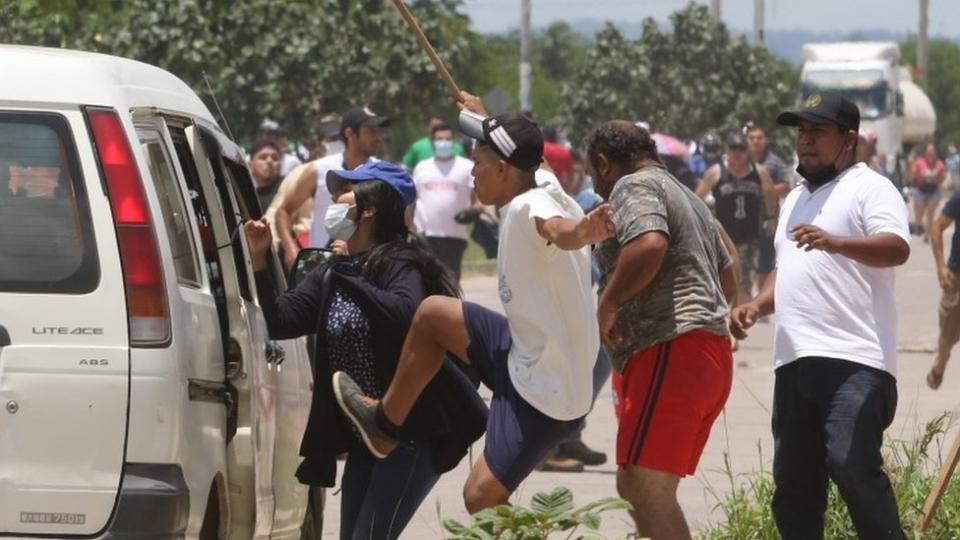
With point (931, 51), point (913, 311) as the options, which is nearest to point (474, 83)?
point (913, 311)

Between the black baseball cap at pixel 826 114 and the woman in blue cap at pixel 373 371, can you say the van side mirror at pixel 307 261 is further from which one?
the black baseball cap at pixel 826 114

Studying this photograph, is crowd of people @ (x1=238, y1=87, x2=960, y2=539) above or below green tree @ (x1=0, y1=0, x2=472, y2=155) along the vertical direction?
above

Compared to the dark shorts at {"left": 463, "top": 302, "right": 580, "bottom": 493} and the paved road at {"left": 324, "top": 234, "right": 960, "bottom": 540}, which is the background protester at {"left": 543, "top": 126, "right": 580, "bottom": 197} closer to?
the paved road at {"left": 324, "top": 234, "right": 960, "bottom": 540}

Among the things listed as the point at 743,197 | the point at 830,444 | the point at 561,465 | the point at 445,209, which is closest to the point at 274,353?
the point at 830,444

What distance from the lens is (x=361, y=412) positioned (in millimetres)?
6535

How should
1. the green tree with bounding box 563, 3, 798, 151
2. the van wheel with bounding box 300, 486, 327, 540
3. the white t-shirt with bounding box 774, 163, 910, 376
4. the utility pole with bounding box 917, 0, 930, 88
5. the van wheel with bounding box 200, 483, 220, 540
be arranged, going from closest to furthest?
1. the van wheel with bounding box 200, 483, 220, 540
2. the white t-shirt with bounding box 774, 163, 910, 376
3. the van wheel with bounding box 300, 486, 327, 540
4. the green tree with bounding box 563, 3, 798, 151
5. the utility pole with bounding box 917, 0, 930, 88

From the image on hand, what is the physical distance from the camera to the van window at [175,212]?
236 inches

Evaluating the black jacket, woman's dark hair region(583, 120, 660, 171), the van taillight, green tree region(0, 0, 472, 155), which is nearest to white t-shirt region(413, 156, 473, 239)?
green tree region(0, 0, 472, 155)

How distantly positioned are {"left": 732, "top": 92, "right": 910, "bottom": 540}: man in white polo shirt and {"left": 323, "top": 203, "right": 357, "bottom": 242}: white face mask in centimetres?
132

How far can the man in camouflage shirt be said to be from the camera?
269 inches

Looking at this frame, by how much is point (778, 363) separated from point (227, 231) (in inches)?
75.5

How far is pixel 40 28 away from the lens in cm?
2159

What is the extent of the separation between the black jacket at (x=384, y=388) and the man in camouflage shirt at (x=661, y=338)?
52 cm

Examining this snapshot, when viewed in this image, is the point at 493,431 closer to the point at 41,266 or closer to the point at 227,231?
the point at 227,231
